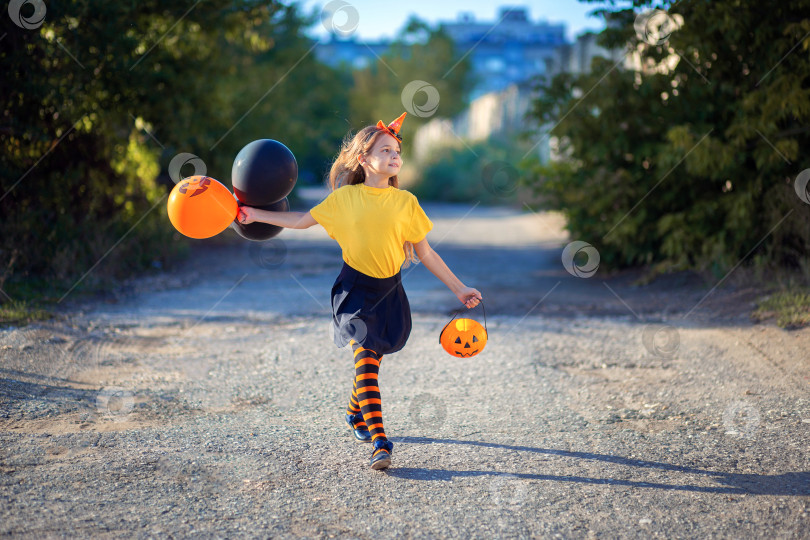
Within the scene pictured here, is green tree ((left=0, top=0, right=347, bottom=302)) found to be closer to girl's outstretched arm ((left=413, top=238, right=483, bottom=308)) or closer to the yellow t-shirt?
the yellow t-shirt

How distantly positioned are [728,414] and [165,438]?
3.32m

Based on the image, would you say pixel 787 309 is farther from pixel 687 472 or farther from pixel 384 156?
pixel 384 156

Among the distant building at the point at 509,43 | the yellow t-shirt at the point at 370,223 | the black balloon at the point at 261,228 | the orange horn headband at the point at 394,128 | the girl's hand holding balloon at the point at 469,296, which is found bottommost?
the girl's hand holding balloon at the point at 469,296

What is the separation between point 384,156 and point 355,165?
234mm

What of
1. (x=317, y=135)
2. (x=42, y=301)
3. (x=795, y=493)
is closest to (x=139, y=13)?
(x=42, y=301)

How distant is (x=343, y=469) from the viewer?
3717 mm

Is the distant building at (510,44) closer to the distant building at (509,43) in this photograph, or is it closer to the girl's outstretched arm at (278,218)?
the distant building at (509,43)

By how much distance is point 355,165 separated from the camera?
13.0 feet

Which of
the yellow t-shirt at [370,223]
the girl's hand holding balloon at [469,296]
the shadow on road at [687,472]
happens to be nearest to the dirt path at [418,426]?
the shadow on road at [687,472]

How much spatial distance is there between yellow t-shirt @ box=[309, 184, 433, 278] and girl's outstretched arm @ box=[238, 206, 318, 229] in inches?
2.9

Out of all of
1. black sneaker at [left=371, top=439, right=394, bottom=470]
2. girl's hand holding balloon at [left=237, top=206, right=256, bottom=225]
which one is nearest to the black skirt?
black sneaker at [left=371, top=439, right=394, bottom=470]

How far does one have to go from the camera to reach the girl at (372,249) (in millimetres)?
3746

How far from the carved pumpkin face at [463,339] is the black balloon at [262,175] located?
1.16 meters

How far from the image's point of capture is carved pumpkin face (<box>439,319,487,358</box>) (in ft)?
12.9
